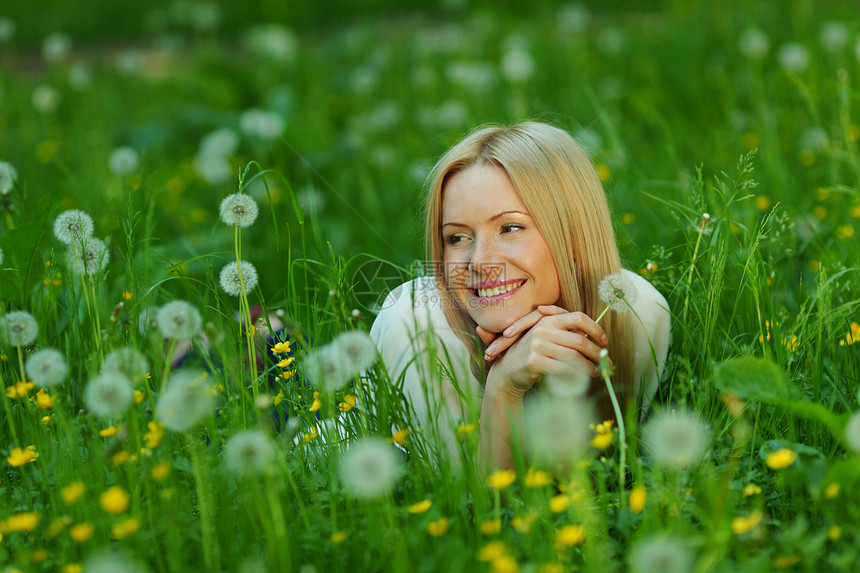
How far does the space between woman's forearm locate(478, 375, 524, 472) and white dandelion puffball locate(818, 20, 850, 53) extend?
9.39ft

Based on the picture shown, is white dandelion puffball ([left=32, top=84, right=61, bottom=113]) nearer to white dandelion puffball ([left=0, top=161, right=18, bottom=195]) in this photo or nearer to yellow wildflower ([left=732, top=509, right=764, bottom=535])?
white dandelion puffball ([left=0, top=161, right=18, bottom=195])

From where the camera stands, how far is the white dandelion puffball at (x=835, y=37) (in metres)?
3.58

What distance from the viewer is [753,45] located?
3.66m

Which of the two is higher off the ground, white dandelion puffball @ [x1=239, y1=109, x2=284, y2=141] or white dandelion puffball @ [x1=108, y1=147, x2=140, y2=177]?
white dandelion puffball @ [x1=239, y1=109, x2=284, y2=141]

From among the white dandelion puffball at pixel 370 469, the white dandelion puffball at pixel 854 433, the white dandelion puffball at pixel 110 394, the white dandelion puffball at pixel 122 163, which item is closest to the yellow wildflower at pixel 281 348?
the white dandelion puffball at pixel 110 394

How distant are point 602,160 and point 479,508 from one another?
1886mm

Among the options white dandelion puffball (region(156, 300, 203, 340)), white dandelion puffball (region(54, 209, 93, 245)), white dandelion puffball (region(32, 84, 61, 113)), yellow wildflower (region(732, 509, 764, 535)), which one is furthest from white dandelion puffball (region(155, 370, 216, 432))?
white dandelion puffball (region(32, 84, 61, 113))

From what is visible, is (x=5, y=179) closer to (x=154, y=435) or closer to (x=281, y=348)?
(x=281, y=348)

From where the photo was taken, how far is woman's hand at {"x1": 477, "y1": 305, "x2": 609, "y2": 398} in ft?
4.71

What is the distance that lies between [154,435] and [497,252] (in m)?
0.70

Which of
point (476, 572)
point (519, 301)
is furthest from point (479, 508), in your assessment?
point (519, 301)

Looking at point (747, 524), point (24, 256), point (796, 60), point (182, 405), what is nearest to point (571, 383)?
point (747, 524)

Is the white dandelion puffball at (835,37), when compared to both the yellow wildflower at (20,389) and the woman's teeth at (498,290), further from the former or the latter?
the yellow wildflower at (20,389)

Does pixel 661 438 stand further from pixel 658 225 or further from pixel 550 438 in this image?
pixel 658 225
